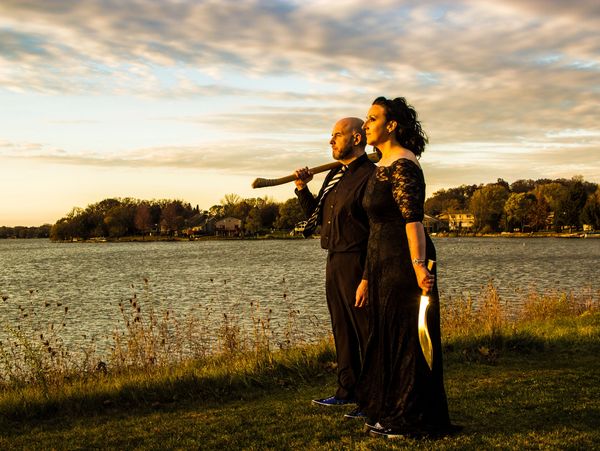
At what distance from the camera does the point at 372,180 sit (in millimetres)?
5125

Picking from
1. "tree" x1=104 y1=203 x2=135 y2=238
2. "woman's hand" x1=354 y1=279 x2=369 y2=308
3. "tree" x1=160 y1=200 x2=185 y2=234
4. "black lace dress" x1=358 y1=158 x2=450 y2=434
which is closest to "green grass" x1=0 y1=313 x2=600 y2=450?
"black lace dress" x1=358 y1=158 x2=450 y2=434

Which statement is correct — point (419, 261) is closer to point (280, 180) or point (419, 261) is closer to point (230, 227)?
point (280, 180)

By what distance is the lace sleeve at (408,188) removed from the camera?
15.6 feet

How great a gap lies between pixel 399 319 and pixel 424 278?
17.1 inches

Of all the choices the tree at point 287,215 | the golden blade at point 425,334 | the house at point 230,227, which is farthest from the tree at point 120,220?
the golden blade at point 425,334

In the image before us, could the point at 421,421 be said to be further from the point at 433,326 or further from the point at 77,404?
the point at 77,404

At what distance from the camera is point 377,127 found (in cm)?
510

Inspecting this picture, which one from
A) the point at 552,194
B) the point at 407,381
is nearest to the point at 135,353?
the point at 407,381

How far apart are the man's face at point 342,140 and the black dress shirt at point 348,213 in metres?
0.12

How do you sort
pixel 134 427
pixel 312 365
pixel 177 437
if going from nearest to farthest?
pixel 177 437 → pixel 134 427 → pixel 312 365

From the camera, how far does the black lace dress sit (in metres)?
4.83

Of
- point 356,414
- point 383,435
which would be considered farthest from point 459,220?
point 383,435

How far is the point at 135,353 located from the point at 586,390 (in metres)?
6.15

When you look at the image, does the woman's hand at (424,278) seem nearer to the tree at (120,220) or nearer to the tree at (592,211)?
the tree at (592,211)
